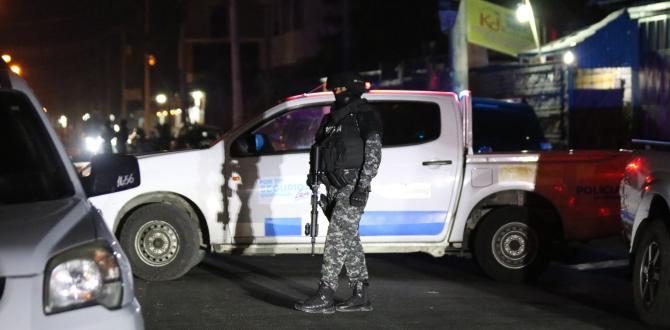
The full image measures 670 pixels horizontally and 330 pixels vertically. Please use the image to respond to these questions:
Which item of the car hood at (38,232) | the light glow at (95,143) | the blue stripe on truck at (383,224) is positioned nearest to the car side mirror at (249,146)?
the blue stripe on truck at (383,224)

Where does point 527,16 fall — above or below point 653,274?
above

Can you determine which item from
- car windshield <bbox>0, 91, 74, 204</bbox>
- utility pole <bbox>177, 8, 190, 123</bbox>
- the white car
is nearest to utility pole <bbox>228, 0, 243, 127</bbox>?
utility pole <bbox>177, 8, 190, 123</bbox>

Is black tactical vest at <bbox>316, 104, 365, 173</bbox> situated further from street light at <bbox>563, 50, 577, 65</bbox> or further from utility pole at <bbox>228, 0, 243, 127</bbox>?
utility pole at <bbox>228, 0, 243, 127</bbox>

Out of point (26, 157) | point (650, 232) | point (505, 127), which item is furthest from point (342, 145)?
point (505, 127)

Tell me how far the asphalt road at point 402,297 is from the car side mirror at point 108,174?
2592 millimetres

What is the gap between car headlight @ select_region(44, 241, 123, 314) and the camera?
3850 millimetres

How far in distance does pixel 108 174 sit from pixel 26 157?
1.30 feet

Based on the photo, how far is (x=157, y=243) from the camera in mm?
9312

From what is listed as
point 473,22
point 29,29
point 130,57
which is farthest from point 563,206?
point 130,57

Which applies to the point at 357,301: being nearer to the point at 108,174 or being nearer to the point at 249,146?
the point at 249,146

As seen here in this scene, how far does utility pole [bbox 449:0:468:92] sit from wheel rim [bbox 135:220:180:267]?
279 inches

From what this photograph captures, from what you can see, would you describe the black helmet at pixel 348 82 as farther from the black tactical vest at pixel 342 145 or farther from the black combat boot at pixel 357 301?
the black combat boot at pixel 357 301

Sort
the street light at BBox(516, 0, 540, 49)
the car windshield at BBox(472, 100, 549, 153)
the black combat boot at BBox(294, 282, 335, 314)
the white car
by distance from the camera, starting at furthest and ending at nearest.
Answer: the street light at BBox(516, 0, 540, 49), the car windshield at BBox(472, 100, 549, 153), the black combat boot at BBox(294, 282, 335, 314), the white car

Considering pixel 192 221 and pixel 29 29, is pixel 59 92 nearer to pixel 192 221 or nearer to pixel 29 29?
pixel 29 29
